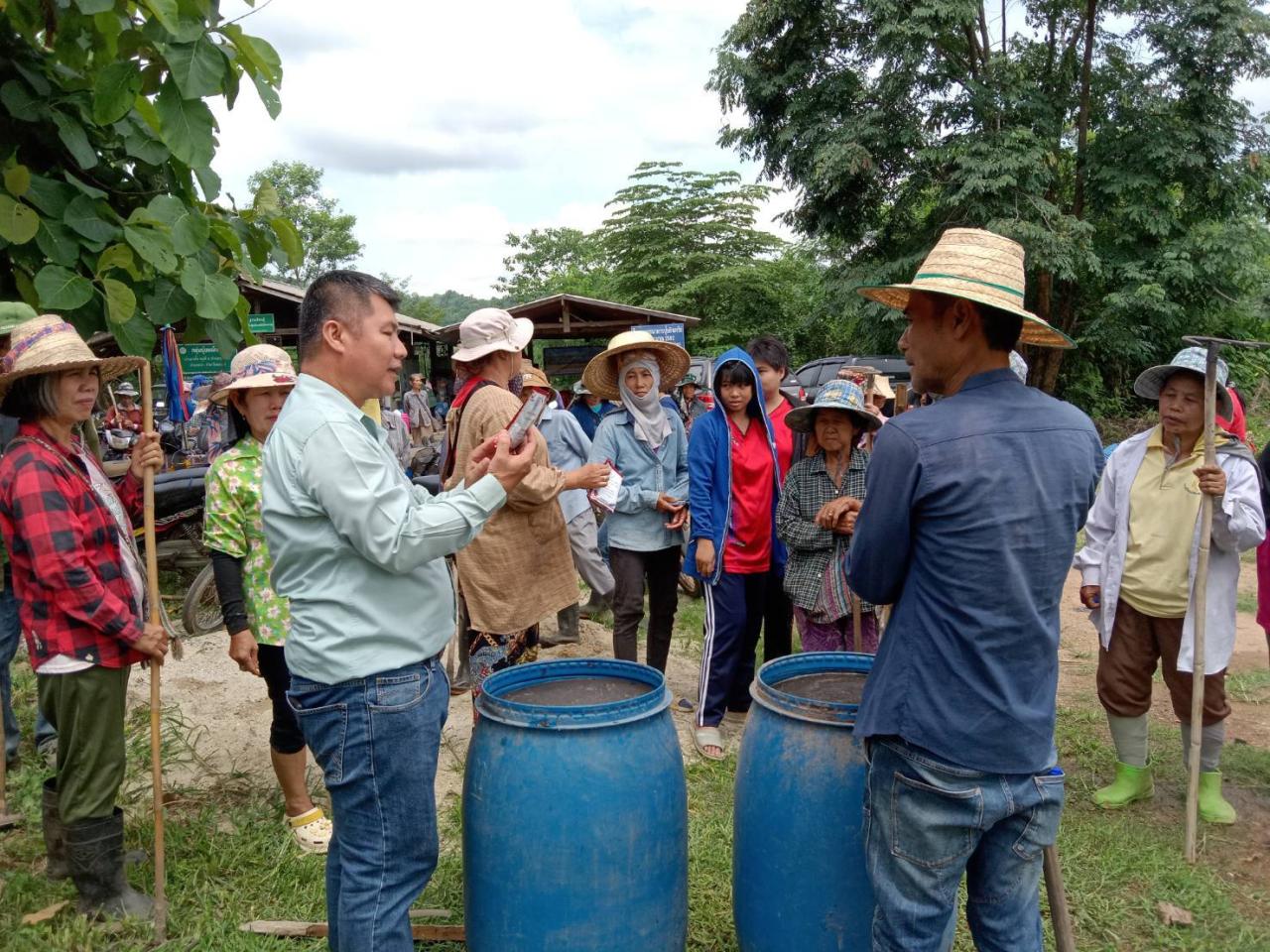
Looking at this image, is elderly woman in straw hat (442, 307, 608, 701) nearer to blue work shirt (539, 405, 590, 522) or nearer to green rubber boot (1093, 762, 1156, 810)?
blue work shirt (539, 405, 590, 522)

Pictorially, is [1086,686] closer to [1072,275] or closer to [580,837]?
[580,837]

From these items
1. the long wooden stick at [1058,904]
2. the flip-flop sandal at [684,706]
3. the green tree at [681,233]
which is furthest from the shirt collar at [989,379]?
the green tree at [681,233]

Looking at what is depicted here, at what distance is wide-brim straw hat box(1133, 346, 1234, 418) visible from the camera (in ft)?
12.0

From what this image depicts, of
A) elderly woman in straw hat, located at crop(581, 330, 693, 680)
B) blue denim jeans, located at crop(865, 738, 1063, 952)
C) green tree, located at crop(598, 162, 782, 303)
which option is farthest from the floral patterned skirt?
green tree, located at crop(598, 162, 782, 303)

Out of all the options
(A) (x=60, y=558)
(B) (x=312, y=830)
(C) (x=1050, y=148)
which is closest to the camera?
(A) (x=60, y=558)

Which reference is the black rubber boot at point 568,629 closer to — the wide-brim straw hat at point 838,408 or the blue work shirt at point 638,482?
the blue work shirt at point 638,482

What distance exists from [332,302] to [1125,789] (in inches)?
149

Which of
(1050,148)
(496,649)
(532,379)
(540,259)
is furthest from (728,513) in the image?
(540,259)

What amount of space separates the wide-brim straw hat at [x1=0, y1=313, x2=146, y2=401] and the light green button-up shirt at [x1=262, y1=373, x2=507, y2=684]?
1076 mm

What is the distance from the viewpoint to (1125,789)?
3.98 metres

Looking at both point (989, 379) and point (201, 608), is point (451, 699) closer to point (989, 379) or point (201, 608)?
point (201, 608)

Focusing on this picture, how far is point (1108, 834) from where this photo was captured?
3.66 m

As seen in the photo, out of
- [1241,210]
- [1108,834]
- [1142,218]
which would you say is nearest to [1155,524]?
[1108,834]

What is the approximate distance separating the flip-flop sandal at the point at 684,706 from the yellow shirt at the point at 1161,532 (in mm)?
2227
